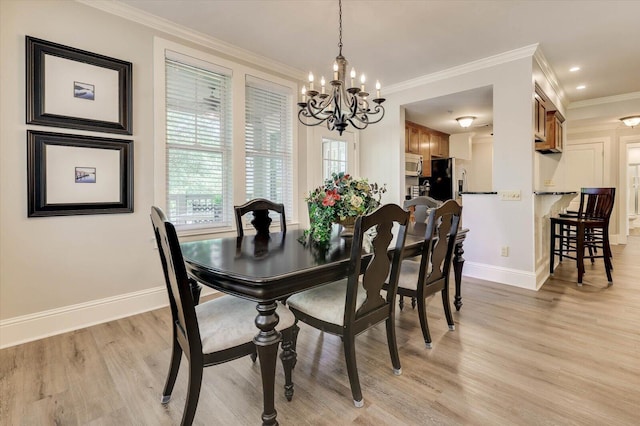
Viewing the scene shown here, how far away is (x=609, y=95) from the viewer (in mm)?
5215

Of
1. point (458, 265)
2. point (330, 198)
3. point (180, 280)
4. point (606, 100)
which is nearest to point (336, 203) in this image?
point (330, 198)

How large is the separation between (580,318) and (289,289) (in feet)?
8.98

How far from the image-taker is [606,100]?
210 inches

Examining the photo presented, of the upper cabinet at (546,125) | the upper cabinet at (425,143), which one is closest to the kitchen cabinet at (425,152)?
the upper cabinet at (425,143)

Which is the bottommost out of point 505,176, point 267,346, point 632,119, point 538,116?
point 267,346

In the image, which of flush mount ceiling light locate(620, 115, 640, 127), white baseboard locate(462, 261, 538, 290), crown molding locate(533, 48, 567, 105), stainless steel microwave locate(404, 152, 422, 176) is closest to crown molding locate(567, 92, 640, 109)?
flush mount ceiling light locate(620, 115, 640, 127)

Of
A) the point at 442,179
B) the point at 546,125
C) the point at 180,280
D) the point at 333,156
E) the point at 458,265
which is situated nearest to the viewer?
the point at 180,280

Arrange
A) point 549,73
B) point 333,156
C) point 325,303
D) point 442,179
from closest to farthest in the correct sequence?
point 325,303 < point 549,73 < point 333,156 < point 442,179

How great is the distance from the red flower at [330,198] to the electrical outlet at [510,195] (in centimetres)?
261

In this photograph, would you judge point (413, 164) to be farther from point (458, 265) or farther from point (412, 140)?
point (458, 265)

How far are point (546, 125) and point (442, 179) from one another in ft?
6.07

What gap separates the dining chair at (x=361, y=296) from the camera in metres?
1.53

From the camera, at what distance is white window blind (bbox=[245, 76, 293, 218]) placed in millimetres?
3682

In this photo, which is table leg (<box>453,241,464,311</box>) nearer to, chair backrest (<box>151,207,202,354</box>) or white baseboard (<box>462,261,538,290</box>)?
white baseboard (<box>462,261,538,290</box>)
